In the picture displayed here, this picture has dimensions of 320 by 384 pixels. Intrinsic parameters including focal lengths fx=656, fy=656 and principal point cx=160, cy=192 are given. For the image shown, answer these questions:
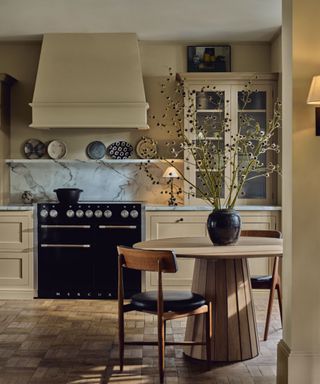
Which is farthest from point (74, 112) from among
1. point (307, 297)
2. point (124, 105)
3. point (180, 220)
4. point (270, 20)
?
point (307, 297)

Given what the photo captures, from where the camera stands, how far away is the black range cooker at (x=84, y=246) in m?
6.19

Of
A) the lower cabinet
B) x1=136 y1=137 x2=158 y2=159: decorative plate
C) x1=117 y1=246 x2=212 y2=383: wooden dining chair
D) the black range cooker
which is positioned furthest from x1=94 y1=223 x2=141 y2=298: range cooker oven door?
x1=117 y1=246 x2=212 y2=383: wooden dining chair

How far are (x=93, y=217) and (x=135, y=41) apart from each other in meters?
1.81

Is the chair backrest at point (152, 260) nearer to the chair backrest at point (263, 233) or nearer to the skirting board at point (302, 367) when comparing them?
the skirting board at point (302, 367)

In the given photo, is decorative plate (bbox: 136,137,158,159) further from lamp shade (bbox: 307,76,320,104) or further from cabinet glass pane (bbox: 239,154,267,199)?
lamp shade (bbox: 307,76,320,104)

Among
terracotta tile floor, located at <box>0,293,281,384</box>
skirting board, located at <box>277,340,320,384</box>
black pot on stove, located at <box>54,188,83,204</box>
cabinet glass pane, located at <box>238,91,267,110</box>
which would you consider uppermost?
cabinet glass pane, located at <box>238,91,267,110</box>

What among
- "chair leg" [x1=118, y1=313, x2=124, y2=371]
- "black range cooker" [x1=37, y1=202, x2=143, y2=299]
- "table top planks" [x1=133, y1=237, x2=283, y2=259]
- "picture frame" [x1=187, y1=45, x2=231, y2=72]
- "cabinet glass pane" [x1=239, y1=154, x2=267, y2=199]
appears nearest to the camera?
"table top planks" [x1=133, y1=237, x2=283, y2=259]

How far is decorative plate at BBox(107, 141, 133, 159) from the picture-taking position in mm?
6816

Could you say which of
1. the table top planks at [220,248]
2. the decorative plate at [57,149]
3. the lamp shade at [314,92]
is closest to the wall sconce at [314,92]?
the lamp shade at [314,92]

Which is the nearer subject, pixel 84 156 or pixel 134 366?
pixel 134 366

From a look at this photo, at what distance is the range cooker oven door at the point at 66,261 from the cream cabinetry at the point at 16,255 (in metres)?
0.12

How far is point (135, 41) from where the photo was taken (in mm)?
6523

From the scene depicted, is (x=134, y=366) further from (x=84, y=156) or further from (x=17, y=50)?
(x=17, y=50)

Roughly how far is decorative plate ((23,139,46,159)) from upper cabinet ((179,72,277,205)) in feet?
5.02
